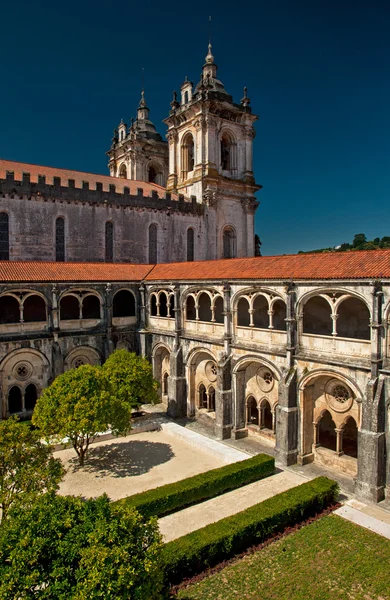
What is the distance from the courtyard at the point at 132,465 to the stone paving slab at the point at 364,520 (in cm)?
666

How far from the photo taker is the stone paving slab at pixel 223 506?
53.5 ft

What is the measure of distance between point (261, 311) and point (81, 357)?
13642 mm

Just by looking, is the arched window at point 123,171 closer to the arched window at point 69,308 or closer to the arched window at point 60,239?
the arched window at point 60,239

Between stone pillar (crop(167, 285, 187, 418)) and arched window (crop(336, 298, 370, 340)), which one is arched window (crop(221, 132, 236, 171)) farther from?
arched window (crop(336, 298, 370, 340))

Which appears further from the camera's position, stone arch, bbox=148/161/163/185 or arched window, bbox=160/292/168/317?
stone arch, bbox=148/161/163/185

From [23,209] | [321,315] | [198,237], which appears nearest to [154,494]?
[321,315]

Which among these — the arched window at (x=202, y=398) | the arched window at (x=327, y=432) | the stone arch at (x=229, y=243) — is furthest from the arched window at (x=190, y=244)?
the arched window at (x=327, y=432)

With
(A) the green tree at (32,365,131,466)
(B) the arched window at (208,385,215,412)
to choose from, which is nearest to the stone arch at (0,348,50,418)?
(A) the green tree at (32,365,131,466)

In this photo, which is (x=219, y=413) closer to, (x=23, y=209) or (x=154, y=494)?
(x=154, y=494)

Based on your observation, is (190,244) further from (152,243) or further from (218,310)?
(218,310)

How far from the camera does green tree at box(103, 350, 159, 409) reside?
2581cm

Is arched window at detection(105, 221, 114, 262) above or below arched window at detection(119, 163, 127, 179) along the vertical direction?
below

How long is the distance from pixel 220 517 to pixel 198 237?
99.5 feet

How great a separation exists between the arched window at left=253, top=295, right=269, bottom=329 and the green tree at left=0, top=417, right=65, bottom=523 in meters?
18.0
